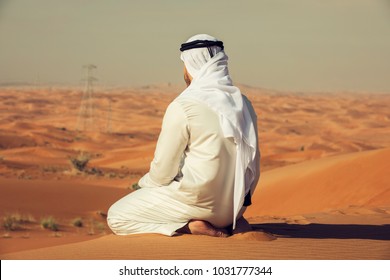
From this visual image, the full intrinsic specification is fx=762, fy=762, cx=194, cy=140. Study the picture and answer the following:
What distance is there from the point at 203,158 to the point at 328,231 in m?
2.04

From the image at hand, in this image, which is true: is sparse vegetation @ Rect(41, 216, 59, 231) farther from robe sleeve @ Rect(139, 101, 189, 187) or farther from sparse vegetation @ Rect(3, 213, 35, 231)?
robe sleeve @ Rect(139, 101, 189, 187)

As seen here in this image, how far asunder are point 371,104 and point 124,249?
78.8 metres

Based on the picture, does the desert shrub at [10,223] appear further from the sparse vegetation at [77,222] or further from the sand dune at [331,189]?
the sand dune at [331,189]

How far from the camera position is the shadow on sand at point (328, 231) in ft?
23.6

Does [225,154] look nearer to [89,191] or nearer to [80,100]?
[89,191]

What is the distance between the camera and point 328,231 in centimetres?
762

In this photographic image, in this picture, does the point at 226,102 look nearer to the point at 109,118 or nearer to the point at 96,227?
the point at 96,227

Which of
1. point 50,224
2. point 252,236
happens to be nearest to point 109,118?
point 50,224

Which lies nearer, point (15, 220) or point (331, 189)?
point (15, 220)

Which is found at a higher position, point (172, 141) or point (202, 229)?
point (172, 141)

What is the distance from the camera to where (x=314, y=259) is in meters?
6.03

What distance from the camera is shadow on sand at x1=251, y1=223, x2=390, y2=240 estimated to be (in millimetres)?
7197

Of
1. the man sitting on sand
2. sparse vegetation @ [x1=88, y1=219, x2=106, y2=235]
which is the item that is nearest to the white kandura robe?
the man sitting on sand

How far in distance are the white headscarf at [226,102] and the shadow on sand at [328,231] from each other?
87cm
